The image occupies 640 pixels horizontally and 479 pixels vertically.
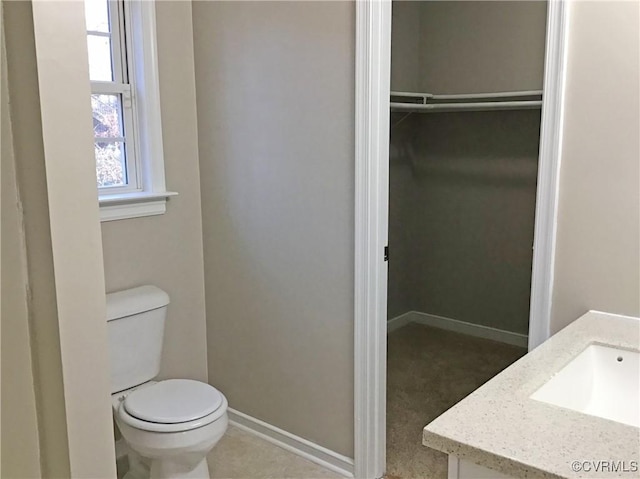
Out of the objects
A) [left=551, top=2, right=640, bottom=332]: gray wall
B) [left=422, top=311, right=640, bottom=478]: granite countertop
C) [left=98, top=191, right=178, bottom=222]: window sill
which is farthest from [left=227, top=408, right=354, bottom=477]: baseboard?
[left=422, top=311, right=640, bottom=478]: granite countertop

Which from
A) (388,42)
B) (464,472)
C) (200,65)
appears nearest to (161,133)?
(200,65)

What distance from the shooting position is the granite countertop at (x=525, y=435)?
1065mm

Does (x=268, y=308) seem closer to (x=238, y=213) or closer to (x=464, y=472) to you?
(x=238, y=213)

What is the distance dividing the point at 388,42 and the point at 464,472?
5.09 ft

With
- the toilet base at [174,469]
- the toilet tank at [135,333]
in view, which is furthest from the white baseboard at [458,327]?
the toilet base at [174,469]

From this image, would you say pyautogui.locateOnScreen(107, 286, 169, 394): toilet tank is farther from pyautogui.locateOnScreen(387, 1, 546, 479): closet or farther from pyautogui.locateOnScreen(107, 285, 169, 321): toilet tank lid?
pyautogui.locateOnScreen(387, 1, 546, 479): closet

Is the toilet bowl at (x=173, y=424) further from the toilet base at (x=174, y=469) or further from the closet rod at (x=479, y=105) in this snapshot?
the closet rod at (x=479, y=105)

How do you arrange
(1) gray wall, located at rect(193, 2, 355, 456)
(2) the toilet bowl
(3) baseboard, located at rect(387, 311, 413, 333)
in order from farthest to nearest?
1. (3) baseboard, located at rect(387, 311, 413, 333)
2. (1) gray wall, located at rect(193, 2, 355, 456)
3. (2) the toilet bowl

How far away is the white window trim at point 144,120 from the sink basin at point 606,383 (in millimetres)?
1829

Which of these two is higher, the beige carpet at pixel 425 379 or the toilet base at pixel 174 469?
the toilet base at pixel 174 469

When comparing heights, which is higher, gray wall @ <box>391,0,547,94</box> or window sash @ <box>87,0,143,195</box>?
gray wall @ <box>391,0,547,94</box>

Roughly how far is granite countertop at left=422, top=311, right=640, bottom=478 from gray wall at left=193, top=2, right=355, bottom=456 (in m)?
1.16

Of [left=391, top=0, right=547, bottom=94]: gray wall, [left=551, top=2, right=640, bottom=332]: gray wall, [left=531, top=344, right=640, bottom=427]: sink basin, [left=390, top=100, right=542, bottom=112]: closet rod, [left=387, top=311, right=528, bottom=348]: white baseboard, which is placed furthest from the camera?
[left=387, top=311, right=528, bottom=348]: white baseboard

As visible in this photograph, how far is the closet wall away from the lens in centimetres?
373
